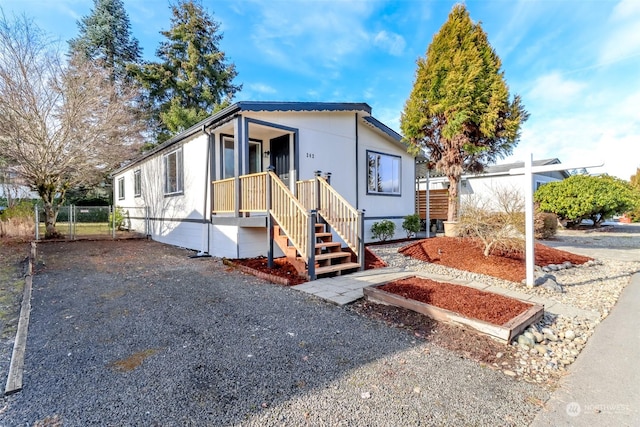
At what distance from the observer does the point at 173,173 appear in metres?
10.6

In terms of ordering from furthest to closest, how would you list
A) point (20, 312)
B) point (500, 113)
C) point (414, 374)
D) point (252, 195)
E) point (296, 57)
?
1. point (296, 57)
2. point (500, 113)
3. point (252, 195)
4. point (20, 312)
5. point (414, 374)

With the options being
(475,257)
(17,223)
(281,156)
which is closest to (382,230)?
(475,257)

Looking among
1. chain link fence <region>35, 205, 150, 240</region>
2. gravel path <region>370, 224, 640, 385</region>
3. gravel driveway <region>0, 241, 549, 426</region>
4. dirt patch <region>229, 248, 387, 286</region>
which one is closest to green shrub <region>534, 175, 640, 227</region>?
gravel path <region>370, 224, 640, 385</region>

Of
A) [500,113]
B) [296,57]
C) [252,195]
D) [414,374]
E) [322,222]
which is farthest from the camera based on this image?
[296,57]

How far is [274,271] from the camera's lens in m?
6.13

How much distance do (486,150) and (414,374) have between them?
9.15m

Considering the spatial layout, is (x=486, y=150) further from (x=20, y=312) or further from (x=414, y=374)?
(x=20, y=312)

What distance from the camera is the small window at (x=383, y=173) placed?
→ 10641 millimetres

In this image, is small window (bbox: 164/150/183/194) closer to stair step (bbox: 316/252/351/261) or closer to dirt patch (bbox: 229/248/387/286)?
dirt patch (bbox: 229/248/387/286)

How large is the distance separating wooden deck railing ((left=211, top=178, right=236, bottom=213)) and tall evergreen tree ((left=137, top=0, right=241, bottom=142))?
659 inches

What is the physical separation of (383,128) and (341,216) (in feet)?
17.9

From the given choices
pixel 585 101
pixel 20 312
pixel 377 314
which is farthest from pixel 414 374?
pixel 585 101

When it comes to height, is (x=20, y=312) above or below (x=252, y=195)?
below

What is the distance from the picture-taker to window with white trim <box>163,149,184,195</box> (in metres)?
9.98
